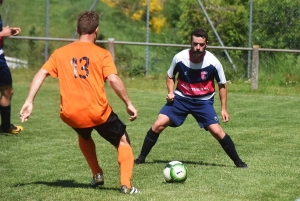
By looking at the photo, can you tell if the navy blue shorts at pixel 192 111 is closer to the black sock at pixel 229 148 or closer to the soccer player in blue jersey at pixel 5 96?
the black sock at pixel 229 148

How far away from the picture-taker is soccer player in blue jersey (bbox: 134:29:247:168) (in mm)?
8281

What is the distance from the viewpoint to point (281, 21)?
62.4 ft

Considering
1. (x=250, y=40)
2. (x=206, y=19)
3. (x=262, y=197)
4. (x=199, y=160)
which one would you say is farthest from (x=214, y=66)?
(x=206, y=19)

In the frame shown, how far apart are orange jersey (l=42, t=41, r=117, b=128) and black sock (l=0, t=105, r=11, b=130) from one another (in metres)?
4.69

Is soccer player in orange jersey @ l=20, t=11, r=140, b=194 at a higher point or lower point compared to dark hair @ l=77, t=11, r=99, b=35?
lower

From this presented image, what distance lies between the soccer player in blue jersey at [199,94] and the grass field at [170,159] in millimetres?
420

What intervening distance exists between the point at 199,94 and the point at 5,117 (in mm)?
3889

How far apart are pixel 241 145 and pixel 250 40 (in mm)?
9405

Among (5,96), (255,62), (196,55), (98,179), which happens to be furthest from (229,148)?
(255,62)

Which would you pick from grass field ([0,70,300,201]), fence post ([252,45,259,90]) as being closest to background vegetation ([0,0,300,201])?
grass field ([0,70,300,201])

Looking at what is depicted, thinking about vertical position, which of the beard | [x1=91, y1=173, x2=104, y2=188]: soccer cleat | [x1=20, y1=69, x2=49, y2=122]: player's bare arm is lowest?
[x1=91, y1=173, x2=104, y2=188]: soccer cleat

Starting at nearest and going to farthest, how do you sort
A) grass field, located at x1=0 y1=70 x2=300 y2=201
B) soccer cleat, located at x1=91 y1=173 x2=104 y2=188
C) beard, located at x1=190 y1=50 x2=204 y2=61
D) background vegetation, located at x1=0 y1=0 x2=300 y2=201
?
grass field, located at x1=0 y1=70 x2=300 y2=201, soccer cleat, located at x1=91 y1=173 x2=104 y2=188, background vegetation, located at x1=0 y1=0 x2=300 y2=201, beard, located at x1=190 y1=50 x2=204 y2=61

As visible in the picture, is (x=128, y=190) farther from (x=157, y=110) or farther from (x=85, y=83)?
(x=157, y=110)

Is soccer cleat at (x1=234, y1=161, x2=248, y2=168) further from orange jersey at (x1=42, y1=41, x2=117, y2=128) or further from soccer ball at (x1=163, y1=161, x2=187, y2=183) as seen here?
orange jersey at (x1=42, y1=41, x2=117, y2=128)
